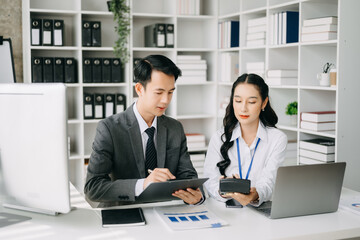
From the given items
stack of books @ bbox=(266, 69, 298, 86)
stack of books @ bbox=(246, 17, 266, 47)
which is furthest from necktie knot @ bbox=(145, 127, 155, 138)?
stack of books @ bbox=(246, 17, 266, 47)

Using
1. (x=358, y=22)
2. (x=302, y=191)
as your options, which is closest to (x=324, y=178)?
(x=302, y=191)

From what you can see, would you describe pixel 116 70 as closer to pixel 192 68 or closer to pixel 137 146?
pixel 192 68

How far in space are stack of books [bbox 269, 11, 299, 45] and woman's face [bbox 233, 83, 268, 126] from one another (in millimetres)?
1612

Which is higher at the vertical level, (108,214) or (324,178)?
(324,178)

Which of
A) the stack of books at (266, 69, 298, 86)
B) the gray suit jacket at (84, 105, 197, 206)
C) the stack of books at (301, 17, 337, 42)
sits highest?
the stack of books at (301, 17, 337, 42)

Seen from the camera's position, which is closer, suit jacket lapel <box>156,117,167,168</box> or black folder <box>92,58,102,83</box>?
suit jacket lapel <box>156,117,167,168</box>

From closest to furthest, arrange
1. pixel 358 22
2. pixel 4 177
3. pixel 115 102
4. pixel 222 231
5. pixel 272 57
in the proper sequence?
pixel 222 231, pixel 4 177, pixel 358 22, pixel 272 57, pixel 115 102

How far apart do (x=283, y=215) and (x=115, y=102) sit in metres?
2.90

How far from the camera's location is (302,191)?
1871 mm

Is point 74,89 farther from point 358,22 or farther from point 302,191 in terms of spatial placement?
point 302,191

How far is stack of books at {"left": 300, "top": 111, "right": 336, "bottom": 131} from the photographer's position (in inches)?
140

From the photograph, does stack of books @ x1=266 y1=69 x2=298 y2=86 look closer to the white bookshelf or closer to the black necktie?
the white bookshelf

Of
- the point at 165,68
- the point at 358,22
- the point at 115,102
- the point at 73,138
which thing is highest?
the point at 358,22

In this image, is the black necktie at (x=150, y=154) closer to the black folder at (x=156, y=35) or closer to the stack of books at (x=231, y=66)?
the black folder at (x=156, y=35)
